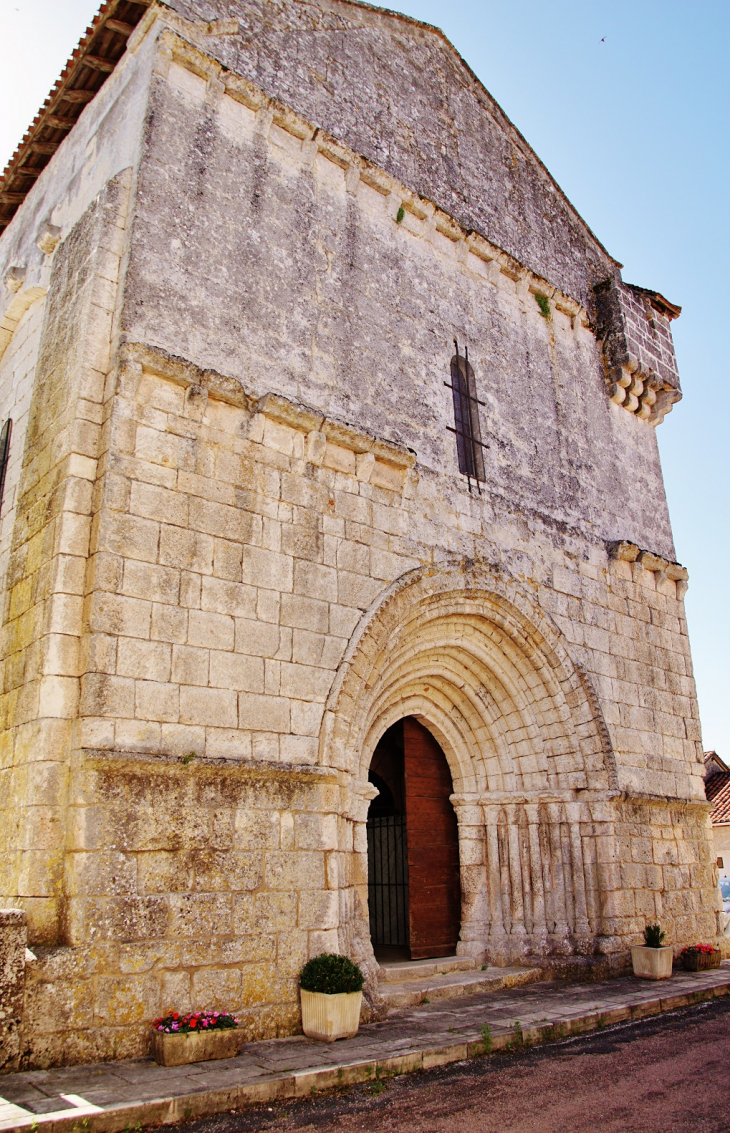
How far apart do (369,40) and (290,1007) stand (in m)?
9.67

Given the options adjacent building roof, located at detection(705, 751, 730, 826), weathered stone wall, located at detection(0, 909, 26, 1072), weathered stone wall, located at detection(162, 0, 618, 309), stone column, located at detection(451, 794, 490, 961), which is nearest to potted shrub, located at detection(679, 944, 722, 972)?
stone column, located at detection(451, 794, 490, 961)

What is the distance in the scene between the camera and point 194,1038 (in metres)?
4.68

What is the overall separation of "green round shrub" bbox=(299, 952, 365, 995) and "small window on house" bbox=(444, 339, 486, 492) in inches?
190

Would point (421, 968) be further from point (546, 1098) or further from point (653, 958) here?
point (546, 1098)

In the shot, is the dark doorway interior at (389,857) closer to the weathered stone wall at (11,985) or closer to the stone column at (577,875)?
the stone column at (577,875)

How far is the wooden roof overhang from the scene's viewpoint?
23.4 feet

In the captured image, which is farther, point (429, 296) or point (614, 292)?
point (614, 292)

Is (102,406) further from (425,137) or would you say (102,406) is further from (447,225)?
(425,137)

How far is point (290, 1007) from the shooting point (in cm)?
552

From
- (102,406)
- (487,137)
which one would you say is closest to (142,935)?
(102,406)

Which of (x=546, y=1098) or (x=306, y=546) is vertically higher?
(x=306, y=546)

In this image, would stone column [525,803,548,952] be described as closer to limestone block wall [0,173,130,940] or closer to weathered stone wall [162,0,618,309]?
limestone block wall [0,173,130,940]

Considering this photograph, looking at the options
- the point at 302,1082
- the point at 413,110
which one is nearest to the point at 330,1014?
the point at 302,1082

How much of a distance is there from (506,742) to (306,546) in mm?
3770
